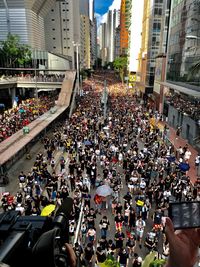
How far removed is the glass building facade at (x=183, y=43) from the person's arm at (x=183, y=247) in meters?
24.1

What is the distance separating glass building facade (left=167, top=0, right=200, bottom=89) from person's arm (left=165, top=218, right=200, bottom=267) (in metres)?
24.1

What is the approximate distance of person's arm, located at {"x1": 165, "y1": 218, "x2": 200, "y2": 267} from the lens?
1.92m

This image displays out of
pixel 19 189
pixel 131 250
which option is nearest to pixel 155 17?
pixel 19 189

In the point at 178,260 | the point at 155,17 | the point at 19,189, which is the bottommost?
the point at 19,189

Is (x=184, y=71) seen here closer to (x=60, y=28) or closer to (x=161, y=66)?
(x=161, y=66)

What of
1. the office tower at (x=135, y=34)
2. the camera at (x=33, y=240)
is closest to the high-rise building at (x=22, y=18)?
the office tower at (x=135, y=34)

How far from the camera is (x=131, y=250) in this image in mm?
10195

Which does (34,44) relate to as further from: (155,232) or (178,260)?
(178,260)

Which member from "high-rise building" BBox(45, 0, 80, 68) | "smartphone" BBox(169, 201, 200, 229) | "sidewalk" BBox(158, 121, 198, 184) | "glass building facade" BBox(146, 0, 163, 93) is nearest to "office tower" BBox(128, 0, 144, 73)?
"high-rise building" BBox(45, 0, 80, 68)

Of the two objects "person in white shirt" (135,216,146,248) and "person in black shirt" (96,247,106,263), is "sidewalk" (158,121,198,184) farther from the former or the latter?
"person in black shirt" (96,247,106,263)

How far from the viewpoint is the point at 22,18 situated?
6444 centimetres

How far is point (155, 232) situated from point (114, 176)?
17.5 ft

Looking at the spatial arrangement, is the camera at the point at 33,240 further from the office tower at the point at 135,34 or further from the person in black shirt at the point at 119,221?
the office tower at the point at 135,34

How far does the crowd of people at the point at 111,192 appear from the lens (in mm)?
10125
